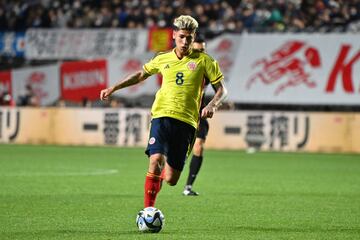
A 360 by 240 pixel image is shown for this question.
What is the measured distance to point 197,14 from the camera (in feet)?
97.6

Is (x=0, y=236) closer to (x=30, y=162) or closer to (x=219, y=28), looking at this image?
(x=30, y=162)

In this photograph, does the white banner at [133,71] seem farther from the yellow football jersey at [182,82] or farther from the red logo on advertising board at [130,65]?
the yellow football jersey at [182,82]

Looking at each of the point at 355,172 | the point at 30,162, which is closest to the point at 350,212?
the point at 355,172

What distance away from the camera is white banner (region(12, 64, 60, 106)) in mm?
31359

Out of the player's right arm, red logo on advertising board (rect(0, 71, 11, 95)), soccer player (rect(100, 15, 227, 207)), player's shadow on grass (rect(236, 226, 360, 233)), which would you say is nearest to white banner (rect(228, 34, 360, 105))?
red logo on advertising board (rect(0, 71, 11, 95))

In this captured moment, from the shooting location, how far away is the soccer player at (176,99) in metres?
9.74

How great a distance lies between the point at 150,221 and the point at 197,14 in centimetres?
2082

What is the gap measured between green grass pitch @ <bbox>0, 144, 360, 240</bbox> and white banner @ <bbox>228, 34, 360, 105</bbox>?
369cm

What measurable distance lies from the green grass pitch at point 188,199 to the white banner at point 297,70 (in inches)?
145

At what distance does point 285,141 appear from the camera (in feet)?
90.4

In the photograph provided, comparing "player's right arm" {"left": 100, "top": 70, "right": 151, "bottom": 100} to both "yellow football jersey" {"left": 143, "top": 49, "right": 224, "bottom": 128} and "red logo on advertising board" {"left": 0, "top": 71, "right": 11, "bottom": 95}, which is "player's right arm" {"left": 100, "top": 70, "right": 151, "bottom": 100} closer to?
"yellow football jersey" {"left": 143, "top": 49, "right": 224, "bottom": 128}

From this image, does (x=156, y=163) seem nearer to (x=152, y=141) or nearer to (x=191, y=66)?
(x=152, y=141)

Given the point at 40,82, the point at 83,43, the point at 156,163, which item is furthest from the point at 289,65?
the point at 156,163

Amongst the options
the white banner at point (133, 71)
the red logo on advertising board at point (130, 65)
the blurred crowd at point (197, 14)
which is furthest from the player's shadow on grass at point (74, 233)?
the red logo on advertising board at point (130, 65)
